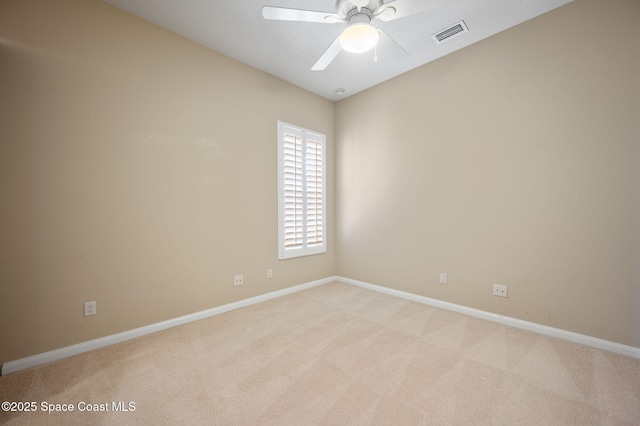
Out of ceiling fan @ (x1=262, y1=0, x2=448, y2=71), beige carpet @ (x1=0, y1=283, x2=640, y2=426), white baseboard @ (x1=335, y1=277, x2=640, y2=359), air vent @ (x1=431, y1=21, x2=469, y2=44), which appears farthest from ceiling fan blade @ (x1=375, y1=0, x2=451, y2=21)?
white baseboard @ (x1=335, y1=277, x2=640, y2=359)

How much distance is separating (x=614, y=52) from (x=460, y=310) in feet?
8.58

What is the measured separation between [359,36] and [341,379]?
241cm

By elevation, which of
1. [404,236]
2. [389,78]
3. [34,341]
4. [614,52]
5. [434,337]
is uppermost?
[389,78]

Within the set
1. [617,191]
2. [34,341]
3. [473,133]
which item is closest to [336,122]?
[473,133]

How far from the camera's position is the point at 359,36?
1.85 meters

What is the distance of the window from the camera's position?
3441 mm

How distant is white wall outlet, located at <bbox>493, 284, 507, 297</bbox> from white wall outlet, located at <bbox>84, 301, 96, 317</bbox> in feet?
12.2

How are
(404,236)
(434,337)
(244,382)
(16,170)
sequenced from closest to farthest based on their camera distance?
(244,382) < (16,170) < (434,337) < (404,236)

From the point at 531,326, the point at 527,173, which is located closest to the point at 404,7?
the point at 527,173

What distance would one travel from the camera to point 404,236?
11.0ft

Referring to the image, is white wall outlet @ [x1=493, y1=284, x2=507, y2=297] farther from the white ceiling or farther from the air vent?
the air vent

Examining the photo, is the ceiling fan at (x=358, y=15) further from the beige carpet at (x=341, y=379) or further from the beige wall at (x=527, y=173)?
the beige carpet at (x=341, y=379)

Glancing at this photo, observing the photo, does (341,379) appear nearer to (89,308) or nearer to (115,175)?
(89,308)

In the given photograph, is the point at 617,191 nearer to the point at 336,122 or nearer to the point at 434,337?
the point at 434,337
